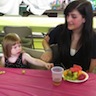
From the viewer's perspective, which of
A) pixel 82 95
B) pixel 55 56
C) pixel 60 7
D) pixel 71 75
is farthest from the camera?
pixel 60 7

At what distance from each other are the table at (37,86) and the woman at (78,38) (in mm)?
413

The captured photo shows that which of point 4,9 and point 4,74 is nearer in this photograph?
point 4,74

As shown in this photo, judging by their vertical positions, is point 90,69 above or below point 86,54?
below

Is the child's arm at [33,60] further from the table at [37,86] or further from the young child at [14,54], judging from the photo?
the table at [37,86]

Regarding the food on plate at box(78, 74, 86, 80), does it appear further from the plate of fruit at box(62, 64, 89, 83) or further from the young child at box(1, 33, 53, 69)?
the young child at box(1, 33, 53, 69)

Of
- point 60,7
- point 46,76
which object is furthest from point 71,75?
point 60,7

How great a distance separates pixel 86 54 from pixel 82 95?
28.5 inches

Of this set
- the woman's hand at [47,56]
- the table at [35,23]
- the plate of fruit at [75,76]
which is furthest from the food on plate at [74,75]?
the table at [35,23]

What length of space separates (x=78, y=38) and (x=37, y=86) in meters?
0.80

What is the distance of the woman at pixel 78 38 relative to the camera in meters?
2.04

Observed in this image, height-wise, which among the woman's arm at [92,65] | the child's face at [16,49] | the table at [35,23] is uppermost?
the table at [35,23]

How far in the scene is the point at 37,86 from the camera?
1528 millimetres

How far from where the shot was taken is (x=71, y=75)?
5.40 ft

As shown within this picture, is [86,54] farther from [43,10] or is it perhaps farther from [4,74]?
[43,10]
